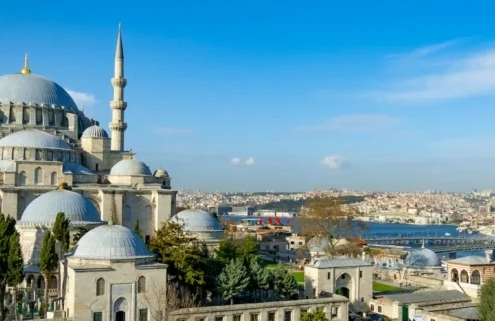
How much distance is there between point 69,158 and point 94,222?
7.67 meters

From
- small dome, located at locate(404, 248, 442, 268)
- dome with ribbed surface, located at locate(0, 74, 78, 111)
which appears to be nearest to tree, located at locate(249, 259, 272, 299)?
small dome, located at locate(404, 248, 442, 268)

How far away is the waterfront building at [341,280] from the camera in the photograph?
885 inches

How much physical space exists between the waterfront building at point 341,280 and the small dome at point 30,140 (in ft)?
49.4

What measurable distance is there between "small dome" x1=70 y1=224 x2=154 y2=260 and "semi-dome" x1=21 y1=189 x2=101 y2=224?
563 centimetres

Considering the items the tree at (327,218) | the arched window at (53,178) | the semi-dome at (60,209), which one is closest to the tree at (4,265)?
the semi-dome at (60,209)

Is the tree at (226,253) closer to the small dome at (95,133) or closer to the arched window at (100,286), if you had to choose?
the arched window at (100,286)

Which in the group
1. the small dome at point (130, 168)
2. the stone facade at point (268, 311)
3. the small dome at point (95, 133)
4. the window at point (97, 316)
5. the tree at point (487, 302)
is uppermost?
the small dome at point (95, 133)

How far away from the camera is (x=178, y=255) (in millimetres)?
19969

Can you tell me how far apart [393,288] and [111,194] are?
14.5 meters

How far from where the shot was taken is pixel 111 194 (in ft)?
98.0

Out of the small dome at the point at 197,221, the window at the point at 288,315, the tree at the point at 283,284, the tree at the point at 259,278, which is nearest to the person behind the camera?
the window at the point at 288,315

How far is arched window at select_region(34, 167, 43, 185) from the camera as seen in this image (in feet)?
93.5

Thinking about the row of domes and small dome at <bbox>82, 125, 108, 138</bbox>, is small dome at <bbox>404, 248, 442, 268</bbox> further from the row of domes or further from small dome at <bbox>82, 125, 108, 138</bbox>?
small dome at <bbox>82, 125, 108, 138</bbox>

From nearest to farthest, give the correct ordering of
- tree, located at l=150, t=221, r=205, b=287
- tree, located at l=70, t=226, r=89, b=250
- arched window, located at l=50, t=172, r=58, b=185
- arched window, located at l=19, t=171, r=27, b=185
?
tree, located at l=150, t=221, r=205, b=287 → tree, located at l=70, t=226, r=89, b=250 → arched window, located at l=19, t=171, r=27, b=185 → arched window, located at l=50, t=172, r=58, b=185
